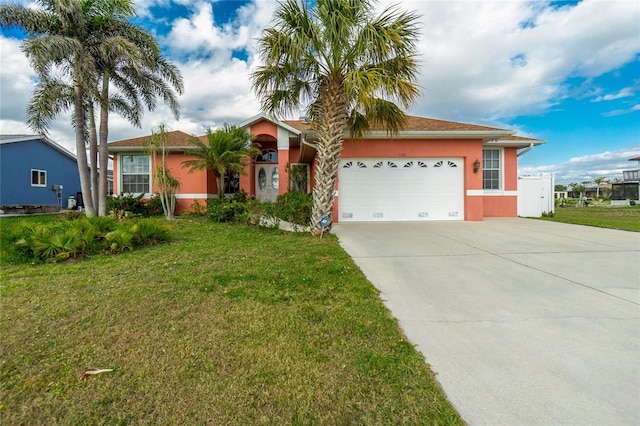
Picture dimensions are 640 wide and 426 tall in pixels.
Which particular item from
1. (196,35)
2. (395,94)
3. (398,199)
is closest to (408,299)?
(395,94)

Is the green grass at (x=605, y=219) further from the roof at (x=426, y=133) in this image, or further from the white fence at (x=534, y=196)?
the roof at (x=426, y=133)

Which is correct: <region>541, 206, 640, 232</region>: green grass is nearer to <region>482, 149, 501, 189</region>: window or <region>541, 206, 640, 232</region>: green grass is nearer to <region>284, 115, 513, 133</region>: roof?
<region>482, 149, 501, 189</region>: window

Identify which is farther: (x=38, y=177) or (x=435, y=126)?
(x=38, y=177)

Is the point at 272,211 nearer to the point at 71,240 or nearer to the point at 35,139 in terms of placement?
the point at 71,240

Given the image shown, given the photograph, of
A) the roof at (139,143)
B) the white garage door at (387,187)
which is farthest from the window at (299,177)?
the roof at (139,143)

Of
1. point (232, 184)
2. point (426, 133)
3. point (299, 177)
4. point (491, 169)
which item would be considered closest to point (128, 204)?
point (232, 184)

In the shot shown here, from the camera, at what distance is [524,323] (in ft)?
9.80

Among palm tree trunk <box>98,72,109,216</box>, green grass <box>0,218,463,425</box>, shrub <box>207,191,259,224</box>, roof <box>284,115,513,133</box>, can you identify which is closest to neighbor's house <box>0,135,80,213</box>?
palm tree trunk <box>98,72,109,216</box>

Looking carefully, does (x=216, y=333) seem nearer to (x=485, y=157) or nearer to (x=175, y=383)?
(x=175, y=383)

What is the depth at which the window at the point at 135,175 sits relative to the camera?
14.0 metres

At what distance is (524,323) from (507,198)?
12131 millimetres

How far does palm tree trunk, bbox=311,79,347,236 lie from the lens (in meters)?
7.50

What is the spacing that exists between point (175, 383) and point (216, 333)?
2.32ft

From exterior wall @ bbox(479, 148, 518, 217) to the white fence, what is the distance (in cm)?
71
